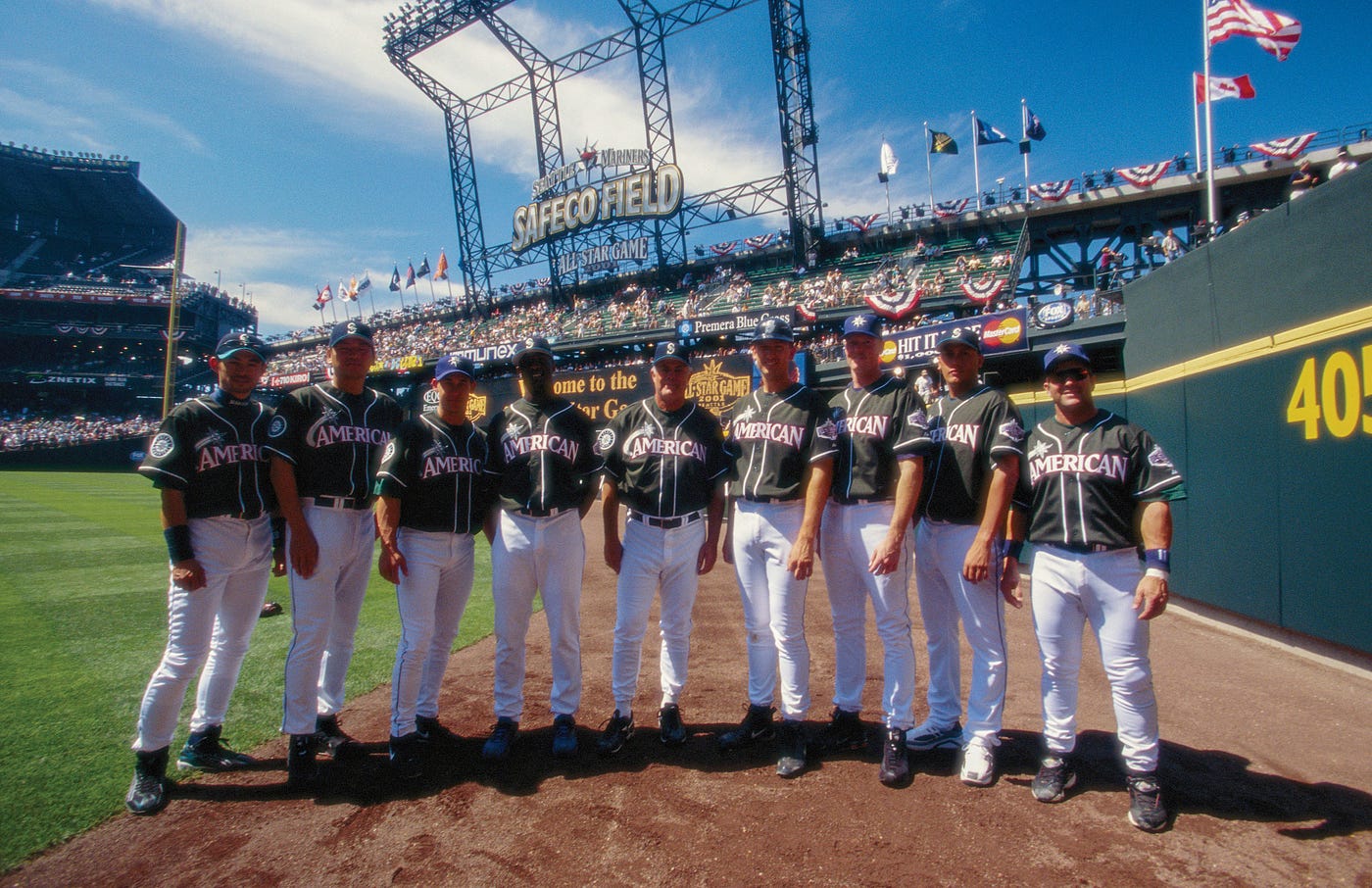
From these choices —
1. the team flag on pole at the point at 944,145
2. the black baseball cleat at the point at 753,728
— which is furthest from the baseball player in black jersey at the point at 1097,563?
the team flag on pole at the point at 944,145

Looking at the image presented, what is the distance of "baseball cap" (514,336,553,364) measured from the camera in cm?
336

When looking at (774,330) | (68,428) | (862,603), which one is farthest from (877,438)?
(68,428)

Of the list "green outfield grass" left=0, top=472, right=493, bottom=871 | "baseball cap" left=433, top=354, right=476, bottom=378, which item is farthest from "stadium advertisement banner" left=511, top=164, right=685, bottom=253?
"baseball cap" left=433, top=354, right=476, bottom=378

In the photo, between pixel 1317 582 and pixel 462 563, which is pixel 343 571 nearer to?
pixel 462 563

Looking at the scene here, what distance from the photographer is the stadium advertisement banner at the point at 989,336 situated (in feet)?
42.9

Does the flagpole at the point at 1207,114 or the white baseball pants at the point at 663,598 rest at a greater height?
the flagpole at the point at 1207,114

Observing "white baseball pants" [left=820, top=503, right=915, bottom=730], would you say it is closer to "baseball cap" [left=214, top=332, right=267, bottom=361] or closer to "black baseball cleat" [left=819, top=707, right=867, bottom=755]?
"black baseball cleat" [left=819, top=707, right=867, bottom=755]

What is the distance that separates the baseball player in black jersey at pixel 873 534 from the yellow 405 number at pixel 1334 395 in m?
3.15

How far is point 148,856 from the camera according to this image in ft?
7.62

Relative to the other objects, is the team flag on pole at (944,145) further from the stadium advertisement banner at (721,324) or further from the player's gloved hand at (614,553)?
the player's gloved hand at (614,553)

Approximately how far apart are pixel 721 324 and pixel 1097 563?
16183 mm

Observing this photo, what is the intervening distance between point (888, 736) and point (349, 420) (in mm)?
3007

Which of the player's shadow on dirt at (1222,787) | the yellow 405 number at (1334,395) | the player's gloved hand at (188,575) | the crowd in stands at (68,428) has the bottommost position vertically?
the player's shadow on dirt at (1222,787)

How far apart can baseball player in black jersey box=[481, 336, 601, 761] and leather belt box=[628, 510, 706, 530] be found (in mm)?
318
